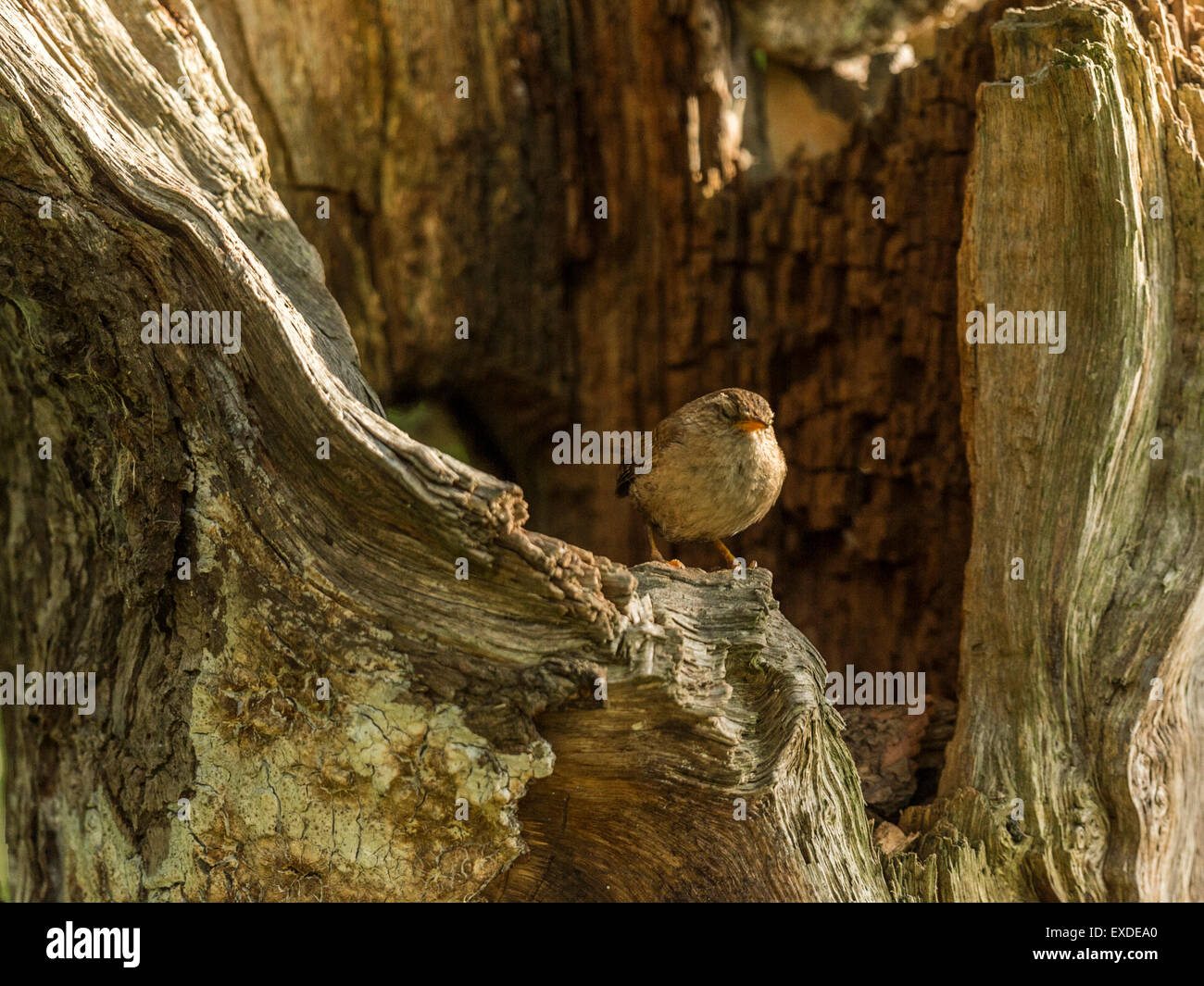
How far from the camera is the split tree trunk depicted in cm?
397

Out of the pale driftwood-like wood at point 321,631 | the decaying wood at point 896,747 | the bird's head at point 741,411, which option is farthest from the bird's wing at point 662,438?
the decaying wood at point 896,747

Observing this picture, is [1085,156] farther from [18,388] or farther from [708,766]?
[18,388]

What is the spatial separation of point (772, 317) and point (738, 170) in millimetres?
1002

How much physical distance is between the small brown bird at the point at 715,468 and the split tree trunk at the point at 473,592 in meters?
1.00

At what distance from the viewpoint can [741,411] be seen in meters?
5.43

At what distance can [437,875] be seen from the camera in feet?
13.6

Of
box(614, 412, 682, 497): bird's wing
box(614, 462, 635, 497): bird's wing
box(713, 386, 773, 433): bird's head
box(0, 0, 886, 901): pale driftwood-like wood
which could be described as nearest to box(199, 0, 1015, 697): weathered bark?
box(614, 462, 635, 497): bird's wing

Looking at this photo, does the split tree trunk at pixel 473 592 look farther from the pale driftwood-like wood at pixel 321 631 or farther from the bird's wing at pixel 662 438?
the bird's wing at pixel 662 438

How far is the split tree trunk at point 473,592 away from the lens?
397 cm

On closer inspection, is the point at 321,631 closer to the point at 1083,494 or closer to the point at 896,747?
the point at 896,747

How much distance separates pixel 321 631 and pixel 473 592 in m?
0.55

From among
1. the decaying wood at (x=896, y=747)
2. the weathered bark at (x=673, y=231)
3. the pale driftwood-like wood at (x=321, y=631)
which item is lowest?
the decaying wood at (x=896, y=747)

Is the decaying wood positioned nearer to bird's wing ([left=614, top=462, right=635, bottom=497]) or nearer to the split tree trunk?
the split tree trunk

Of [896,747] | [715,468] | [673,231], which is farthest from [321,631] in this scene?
[673,231]
